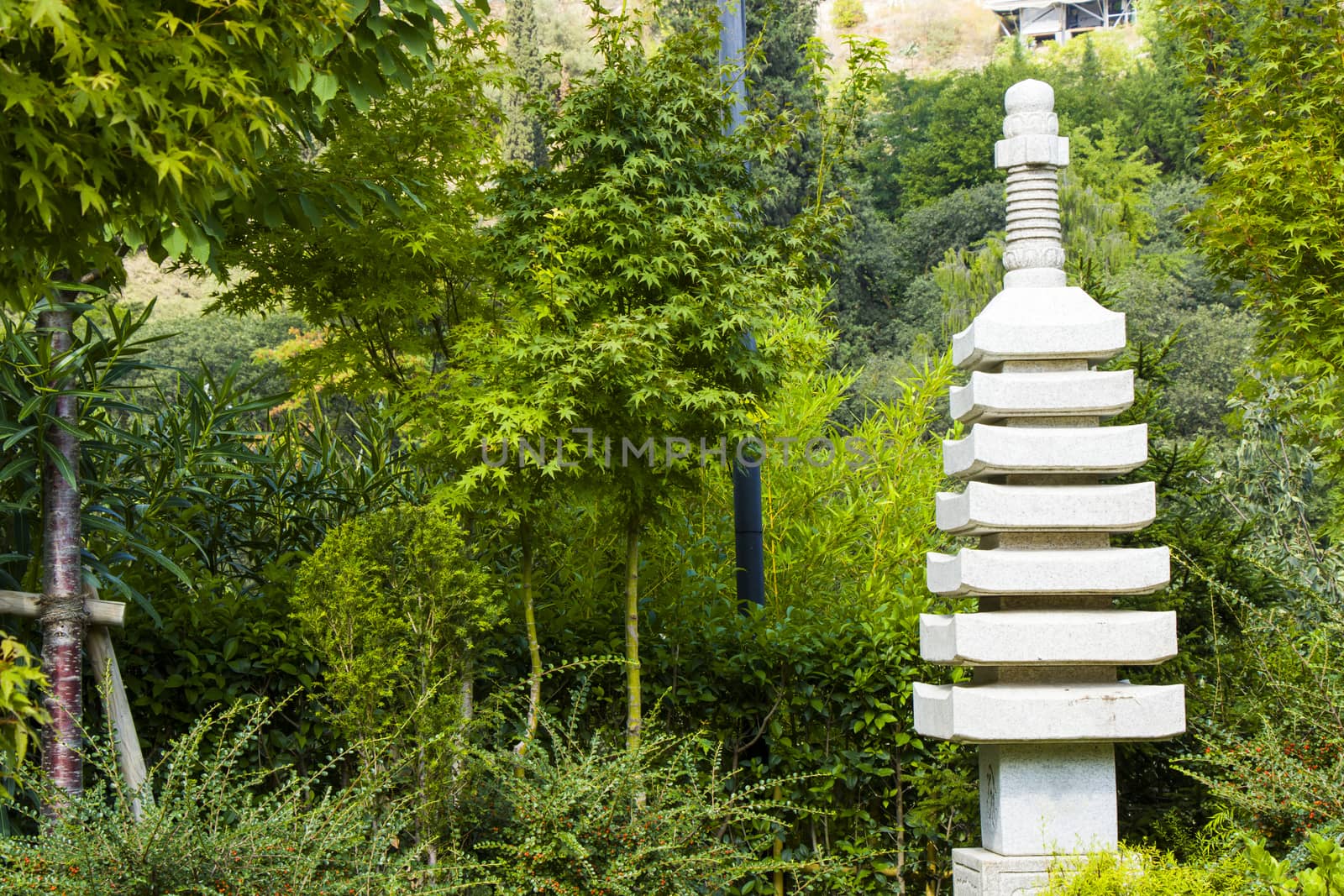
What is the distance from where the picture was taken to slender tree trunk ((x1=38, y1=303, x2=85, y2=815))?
145 inches

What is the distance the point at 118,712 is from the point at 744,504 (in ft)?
8.32

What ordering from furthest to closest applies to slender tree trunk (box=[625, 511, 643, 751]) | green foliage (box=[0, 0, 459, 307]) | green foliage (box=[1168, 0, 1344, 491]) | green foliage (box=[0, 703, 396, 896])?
1. green foliage (box=[1168, 0, 1344, 491])
2. slender tree trunk (box=[625, 511, 643, 751])
3. green foliage (box=[0, 703, 396, 896])
4. green foliage (box=[0, 0, 459, 307])

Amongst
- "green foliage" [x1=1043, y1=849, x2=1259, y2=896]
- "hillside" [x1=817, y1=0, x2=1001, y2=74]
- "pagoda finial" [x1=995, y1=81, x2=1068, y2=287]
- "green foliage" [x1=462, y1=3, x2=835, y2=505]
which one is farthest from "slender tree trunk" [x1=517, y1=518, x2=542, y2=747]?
"hillside" [x1=817, y1=0, x2=1001, y2=74]

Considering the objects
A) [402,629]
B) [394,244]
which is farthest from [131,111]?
[402,629]

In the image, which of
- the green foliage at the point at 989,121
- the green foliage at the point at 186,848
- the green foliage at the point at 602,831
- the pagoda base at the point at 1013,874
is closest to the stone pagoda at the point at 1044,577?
the pagoda base at the point at 1013,874

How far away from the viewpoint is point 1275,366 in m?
5.57

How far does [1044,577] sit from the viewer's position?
3.98 metres

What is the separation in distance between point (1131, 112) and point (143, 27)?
3068 centimetres

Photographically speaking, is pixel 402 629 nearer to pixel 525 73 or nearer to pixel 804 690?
pixel 804 690

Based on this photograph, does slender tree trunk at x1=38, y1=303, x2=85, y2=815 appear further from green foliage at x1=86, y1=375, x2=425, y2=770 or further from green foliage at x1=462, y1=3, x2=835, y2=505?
green foliage at x1=462, y1=3, x2=835, y2=505

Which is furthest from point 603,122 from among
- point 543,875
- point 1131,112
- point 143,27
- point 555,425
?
point 1131,112

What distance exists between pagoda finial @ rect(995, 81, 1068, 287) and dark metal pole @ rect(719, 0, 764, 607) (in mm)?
1278

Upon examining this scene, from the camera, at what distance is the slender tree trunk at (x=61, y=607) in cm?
369

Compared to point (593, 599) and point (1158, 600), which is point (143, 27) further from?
point (1158, 600)
